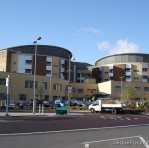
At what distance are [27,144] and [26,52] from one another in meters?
104

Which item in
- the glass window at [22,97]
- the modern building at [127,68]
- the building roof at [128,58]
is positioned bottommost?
the glass window at [22,97]

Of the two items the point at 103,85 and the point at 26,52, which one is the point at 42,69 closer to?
the point at 26,52

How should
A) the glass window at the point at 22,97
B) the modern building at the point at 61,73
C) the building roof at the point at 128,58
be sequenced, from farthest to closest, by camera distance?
the building roof at the point at 128,58
the modern building at the point at 61,73
the glass window at the point at 22,97

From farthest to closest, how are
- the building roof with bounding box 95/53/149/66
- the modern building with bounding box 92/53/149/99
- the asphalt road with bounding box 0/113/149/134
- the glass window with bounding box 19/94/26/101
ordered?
1. the building roof with bounding box 95/53/149/66
2. the modern building with bounding box 92/53/149/99
3. the glass window with bounding box 19/94/26/101
4. the asphalt road with bounding box 0/113/149/134

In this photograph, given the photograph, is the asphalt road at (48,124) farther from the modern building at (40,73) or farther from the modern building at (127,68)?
the modern building at (127,68)

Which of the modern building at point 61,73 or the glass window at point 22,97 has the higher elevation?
the modern building at point 61,73

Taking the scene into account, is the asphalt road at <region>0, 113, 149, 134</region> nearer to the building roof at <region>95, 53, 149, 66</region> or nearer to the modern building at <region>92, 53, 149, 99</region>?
the modern building at <region>92, 53, 149, 99</region>

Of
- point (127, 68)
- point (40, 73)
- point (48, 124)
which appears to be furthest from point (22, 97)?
point (48, 124)

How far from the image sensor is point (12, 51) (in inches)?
4466

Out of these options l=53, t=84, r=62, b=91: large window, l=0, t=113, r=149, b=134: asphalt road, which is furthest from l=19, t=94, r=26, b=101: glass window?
l=0, t=113, r=149, b=134: asphalt road

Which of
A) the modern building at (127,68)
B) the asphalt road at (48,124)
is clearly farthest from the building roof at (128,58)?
the asphalt road at (48,124)

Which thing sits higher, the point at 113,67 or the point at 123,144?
the point at 113,67

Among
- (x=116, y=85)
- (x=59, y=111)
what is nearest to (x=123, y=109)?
(x=59, y=111)

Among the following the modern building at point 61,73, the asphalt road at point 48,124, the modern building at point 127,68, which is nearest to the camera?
the asphalt road at point 48,124
